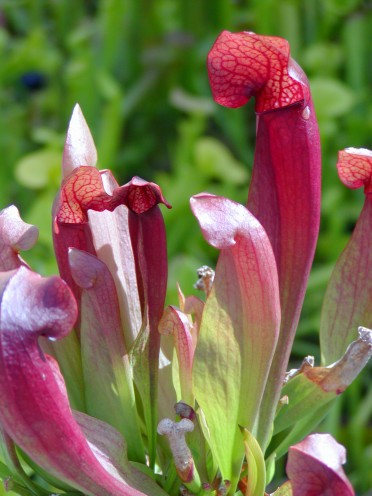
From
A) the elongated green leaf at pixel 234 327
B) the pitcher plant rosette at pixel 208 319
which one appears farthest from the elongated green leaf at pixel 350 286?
the elongated green leaf at pixel 234 327

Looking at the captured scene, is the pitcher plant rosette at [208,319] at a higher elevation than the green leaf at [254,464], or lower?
higher

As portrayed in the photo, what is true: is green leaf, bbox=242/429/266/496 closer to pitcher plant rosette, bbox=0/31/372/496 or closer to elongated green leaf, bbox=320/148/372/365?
pitcher plant rosette, bbox=0/31/372/496

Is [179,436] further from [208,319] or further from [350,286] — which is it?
[350,286]

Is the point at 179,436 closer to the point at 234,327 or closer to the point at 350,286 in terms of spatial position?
the point at 234,327

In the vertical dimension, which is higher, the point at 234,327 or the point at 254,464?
the point at 234,327

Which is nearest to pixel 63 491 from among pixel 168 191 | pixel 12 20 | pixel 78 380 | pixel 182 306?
pixel 78 380

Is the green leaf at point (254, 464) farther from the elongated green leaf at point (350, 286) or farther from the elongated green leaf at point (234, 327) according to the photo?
the elongated green leaf at point (350, 286)

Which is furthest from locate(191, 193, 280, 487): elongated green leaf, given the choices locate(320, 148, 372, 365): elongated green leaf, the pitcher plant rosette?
locate(320, 148, 372, 365): elongated green leaf

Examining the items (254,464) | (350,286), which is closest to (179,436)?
(254,464)

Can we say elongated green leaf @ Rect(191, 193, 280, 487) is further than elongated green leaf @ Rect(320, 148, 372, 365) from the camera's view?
No
